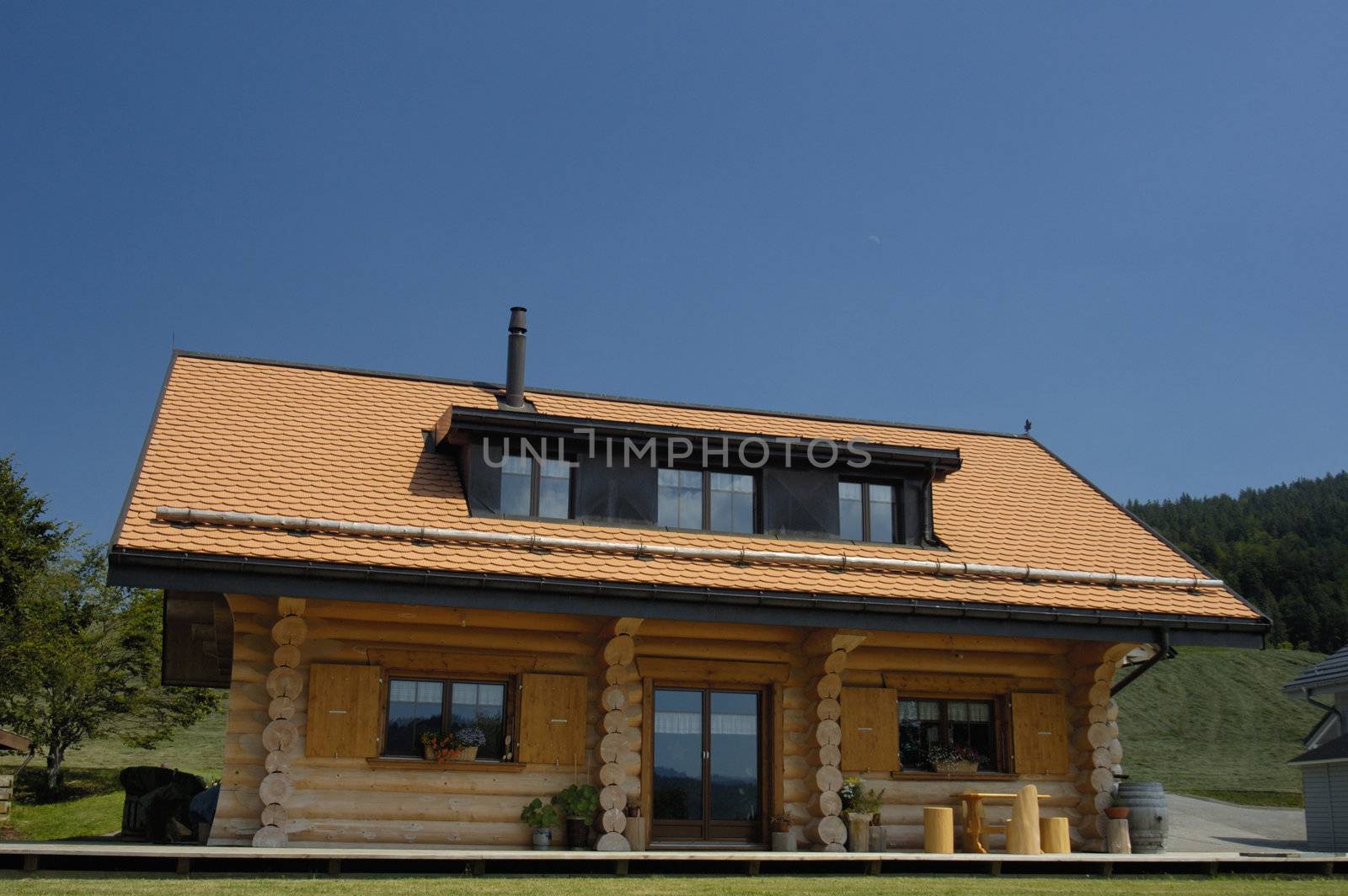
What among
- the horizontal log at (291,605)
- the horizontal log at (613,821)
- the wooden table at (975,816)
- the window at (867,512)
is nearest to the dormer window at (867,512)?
the window at (867,512)

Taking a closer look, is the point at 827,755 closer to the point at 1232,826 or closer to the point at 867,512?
the point at 867,512

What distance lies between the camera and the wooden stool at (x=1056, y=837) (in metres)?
14.9

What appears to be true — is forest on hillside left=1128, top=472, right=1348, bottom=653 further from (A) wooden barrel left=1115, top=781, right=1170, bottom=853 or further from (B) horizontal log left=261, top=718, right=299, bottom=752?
(B) horizontal log left=261, top=718, right=299, bottom=752

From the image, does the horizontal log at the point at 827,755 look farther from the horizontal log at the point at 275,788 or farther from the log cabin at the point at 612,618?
the horizontal log at the point at 275,788

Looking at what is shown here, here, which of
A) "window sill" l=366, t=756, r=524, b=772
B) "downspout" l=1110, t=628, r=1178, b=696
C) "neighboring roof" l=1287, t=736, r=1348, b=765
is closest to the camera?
"window sill" l=366, t=756, r=524, b=772

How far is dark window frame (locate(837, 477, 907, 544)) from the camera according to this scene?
55.9 ft

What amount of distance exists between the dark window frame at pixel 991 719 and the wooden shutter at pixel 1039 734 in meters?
0.13

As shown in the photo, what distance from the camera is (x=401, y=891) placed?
10172mm

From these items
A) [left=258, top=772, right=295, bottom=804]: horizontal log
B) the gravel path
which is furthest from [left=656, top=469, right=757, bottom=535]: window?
the gravel path

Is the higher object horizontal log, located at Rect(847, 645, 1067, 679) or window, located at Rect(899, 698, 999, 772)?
horizontal log, located at Rect(847, 645, 1067, 679)

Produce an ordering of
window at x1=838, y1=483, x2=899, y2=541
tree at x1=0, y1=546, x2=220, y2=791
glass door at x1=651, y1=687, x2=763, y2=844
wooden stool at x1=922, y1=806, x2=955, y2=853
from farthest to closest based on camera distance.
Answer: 1. tree at x1=0, y1=546, x2=220, y2=791
2. window at x1=838, y1=483, x2=899, y2=541
3. glass door at x1=651, y1=687, x2=763, y2=844
4. wooden stool at x1=922, y1=806, x2=955, y2=853

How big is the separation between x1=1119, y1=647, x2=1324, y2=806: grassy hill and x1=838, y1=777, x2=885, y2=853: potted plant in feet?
86.5

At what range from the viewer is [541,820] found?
13.9 meters

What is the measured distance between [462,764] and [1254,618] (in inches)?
387
